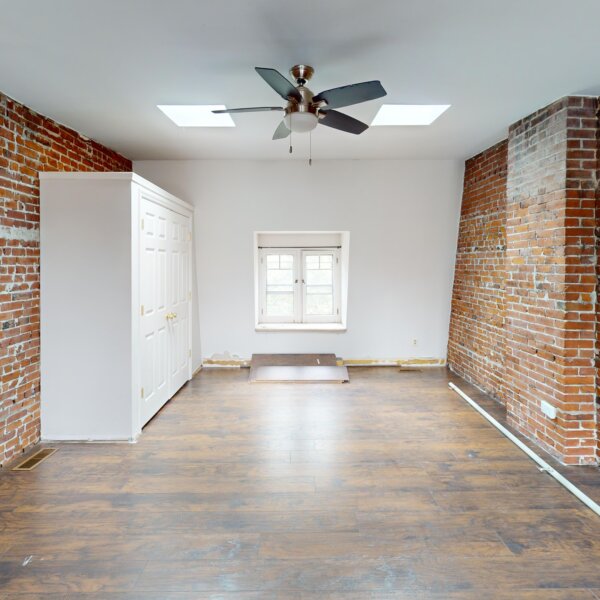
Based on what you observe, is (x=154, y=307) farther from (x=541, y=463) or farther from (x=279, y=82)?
(x=541, y=463)

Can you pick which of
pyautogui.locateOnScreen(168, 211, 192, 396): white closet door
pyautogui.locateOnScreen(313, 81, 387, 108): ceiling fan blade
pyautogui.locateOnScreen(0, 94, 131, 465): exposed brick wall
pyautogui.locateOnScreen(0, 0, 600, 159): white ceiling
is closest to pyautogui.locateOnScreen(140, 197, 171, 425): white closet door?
pyautogui.locateOnScreen(168, 211, 192, 396): white closet door

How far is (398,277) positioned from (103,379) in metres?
3.72

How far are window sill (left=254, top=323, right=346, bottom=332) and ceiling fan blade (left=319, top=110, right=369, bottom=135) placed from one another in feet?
10.0

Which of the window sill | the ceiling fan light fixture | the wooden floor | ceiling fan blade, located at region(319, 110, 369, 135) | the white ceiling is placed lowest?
the wooden floor

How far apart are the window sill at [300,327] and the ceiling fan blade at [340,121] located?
10.0 feet

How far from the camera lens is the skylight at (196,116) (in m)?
3.56

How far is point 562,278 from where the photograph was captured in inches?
117

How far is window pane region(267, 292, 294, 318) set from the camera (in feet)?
19.6

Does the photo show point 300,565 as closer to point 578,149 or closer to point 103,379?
point 103,379

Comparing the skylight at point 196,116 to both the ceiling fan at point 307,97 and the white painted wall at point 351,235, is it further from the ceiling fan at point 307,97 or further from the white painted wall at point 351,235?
the white painted wall at point 351,235

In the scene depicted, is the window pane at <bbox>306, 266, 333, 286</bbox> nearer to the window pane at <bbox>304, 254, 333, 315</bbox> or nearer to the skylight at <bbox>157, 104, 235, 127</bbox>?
the window pane at <bbox>304, 254, 333, 315</bbox>

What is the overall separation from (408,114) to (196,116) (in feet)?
6.33

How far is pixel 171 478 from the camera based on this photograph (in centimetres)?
277

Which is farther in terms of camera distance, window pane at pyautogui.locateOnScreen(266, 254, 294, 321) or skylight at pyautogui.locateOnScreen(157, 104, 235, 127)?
A: window pane at pyautogui.locateOnScreen(266, 254, 294, 321)
